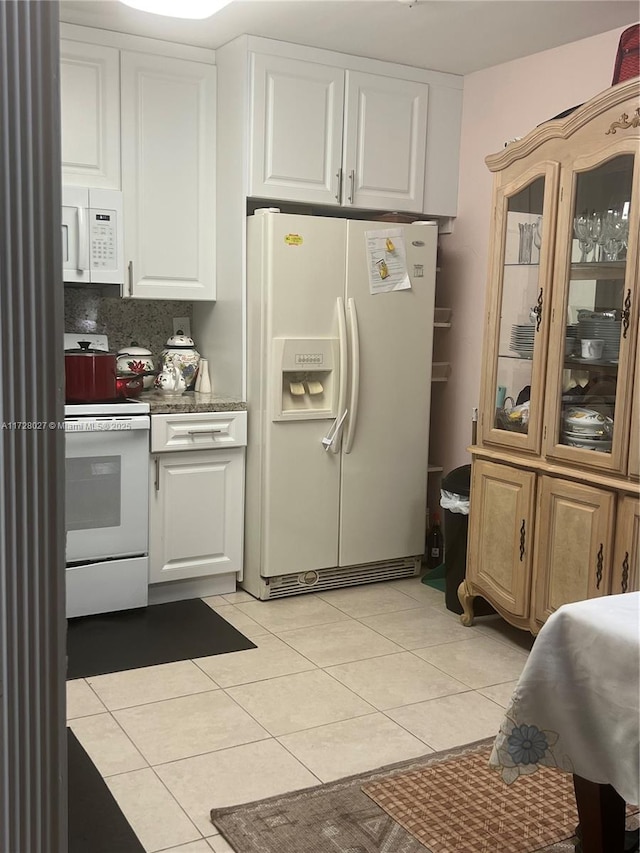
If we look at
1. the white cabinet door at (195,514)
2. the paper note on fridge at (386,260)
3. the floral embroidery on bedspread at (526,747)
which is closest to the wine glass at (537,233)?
the paper note on fridge at (386,260)

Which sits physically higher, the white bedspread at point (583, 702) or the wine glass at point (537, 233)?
the wine glass at point (537, 233)

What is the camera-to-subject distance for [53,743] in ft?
4.00

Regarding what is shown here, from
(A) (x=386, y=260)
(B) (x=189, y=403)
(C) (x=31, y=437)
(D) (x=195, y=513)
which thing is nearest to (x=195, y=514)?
(D) (x=195, y=513)

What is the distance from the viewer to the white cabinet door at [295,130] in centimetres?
366

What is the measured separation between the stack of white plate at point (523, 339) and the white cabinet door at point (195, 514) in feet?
4.36

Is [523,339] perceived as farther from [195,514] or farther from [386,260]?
[195,514]

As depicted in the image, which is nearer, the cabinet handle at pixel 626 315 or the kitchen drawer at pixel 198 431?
the cabinet handle at pixel 626 315

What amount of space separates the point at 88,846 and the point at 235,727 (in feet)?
2.29

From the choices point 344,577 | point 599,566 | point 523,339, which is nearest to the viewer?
point 599,566

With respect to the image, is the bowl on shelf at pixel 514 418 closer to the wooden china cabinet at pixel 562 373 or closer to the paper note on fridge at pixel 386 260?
the wooden china cabinet at pixel 562 373

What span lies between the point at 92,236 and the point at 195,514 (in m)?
1.29

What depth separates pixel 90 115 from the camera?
3.61 meters

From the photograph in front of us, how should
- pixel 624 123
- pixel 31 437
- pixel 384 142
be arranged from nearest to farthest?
pixel 31 437
pixel 624 123
pixel 384 142

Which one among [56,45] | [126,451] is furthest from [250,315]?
[56,45]
